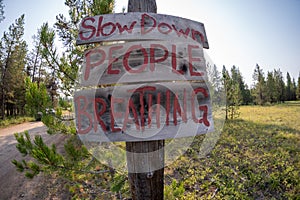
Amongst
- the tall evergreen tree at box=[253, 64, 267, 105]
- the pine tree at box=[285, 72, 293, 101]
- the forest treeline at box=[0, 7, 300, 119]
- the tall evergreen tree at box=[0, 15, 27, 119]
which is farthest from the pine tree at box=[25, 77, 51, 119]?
the pine tree at box=[285, 72, 293, 101]

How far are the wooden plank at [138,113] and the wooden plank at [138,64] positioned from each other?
0.16 ft

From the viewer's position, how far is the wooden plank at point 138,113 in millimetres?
994

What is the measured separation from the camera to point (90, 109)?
1.03 metres

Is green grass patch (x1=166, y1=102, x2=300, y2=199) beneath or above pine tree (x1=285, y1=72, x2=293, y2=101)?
beneath

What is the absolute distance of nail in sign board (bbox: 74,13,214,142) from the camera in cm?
100

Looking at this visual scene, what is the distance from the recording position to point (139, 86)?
1.01 metres

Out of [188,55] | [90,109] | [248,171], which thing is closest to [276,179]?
[248,171]

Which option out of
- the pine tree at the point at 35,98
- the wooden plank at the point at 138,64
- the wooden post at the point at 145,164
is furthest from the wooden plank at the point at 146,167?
the pine tree at the point at 35,98

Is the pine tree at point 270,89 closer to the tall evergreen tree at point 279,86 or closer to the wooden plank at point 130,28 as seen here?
the tall evergreen tree at point 279,86

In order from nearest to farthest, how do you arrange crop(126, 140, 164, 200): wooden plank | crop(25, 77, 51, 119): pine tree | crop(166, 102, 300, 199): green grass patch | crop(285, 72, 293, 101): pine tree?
crop(126, 140, 164, 200): wooden plank
crop(25, 77, 51, 119): pine tree
crop(166, 102, 300, 199): green grass patch
crop(285, 72, 293, 101): pine tree

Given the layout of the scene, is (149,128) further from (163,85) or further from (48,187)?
(48,187)

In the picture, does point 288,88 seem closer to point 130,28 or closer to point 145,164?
point 145,164

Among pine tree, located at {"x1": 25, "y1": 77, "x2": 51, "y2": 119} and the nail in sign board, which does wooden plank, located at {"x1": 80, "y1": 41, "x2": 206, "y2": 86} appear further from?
pine tree, located at {"x1": 25, "y1": 77, "x2": 51, "y2": 119}

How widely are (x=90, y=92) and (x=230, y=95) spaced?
14.1 m
